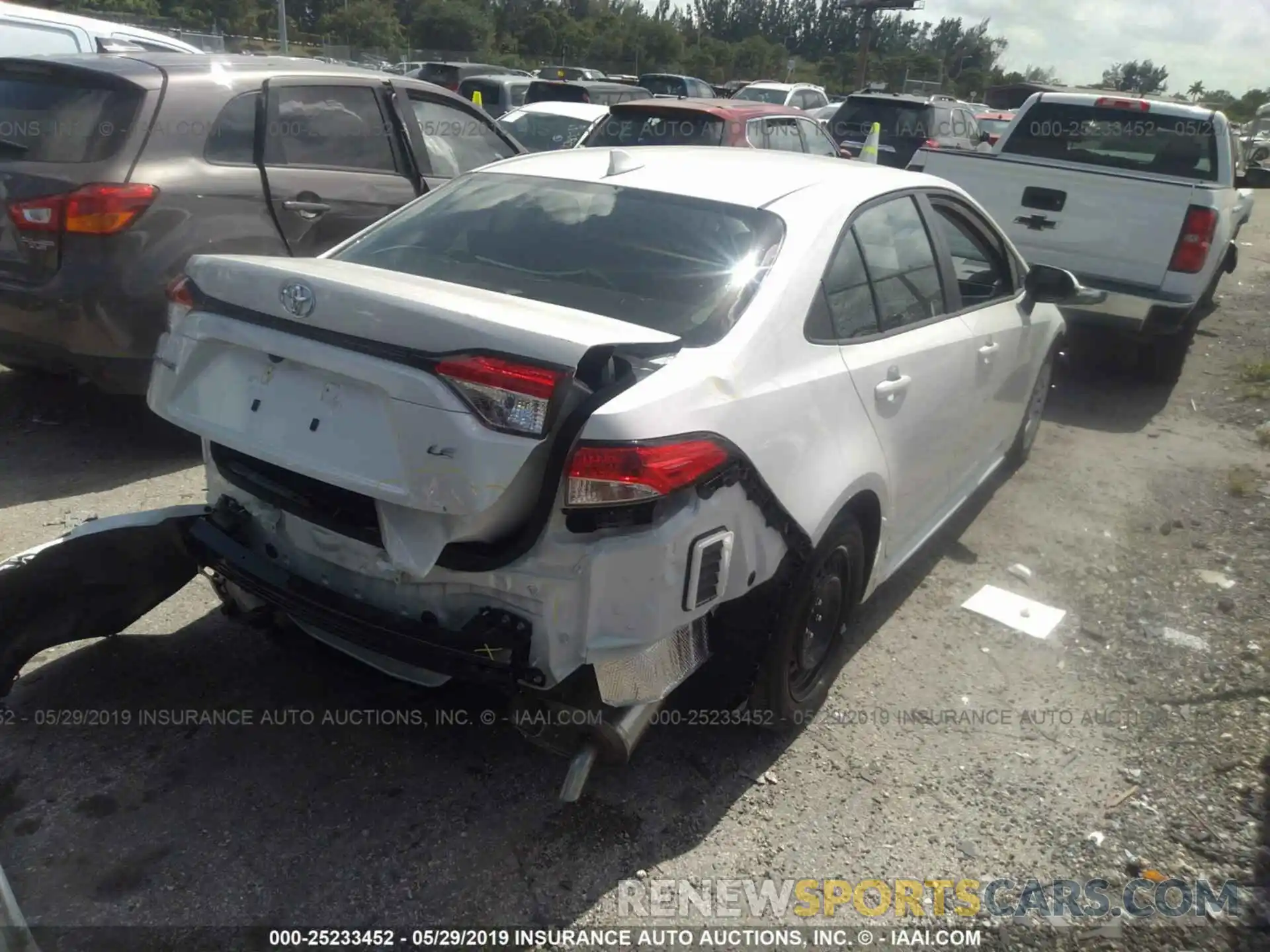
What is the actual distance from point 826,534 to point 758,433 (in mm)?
550

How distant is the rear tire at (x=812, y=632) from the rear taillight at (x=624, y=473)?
0.71 metres

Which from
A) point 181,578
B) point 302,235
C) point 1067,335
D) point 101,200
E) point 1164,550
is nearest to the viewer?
point 181,578

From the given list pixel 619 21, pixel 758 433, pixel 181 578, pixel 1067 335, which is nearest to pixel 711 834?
pixel 758 433

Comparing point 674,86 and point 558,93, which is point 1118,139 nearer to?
point 558,93

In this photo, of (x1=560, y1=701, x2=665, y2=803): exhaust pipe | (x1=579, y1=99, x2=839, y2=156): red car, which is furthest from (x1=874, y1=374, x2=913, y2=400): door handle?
(x1=579, y1=99, x2=839, y2=156): red car

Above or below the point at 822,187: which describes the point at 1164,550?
below

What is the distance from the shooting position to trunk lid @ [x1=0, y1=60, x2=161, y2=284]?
4.52 m

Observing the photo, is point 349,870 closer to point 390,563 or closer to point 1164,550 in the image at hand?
point 390,563

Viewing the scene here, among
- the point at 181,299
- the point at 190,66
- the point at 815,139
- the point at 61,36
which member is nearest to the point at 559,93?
the point at 815,139

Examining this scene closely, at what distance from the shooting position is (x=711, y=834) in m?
2.82

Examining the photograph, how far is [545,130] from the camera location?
11.3 m

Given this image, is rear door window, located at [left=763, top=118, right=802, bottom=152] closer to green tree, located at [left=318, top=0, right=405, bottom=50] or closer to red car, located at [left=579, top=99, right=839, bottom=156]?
red car, located at [left=579, top=99, right=839, bottom=156]

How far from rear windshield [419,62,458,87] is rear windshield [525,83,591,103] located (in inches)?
278

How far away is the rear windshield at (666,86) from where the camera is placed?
22.2 meters
